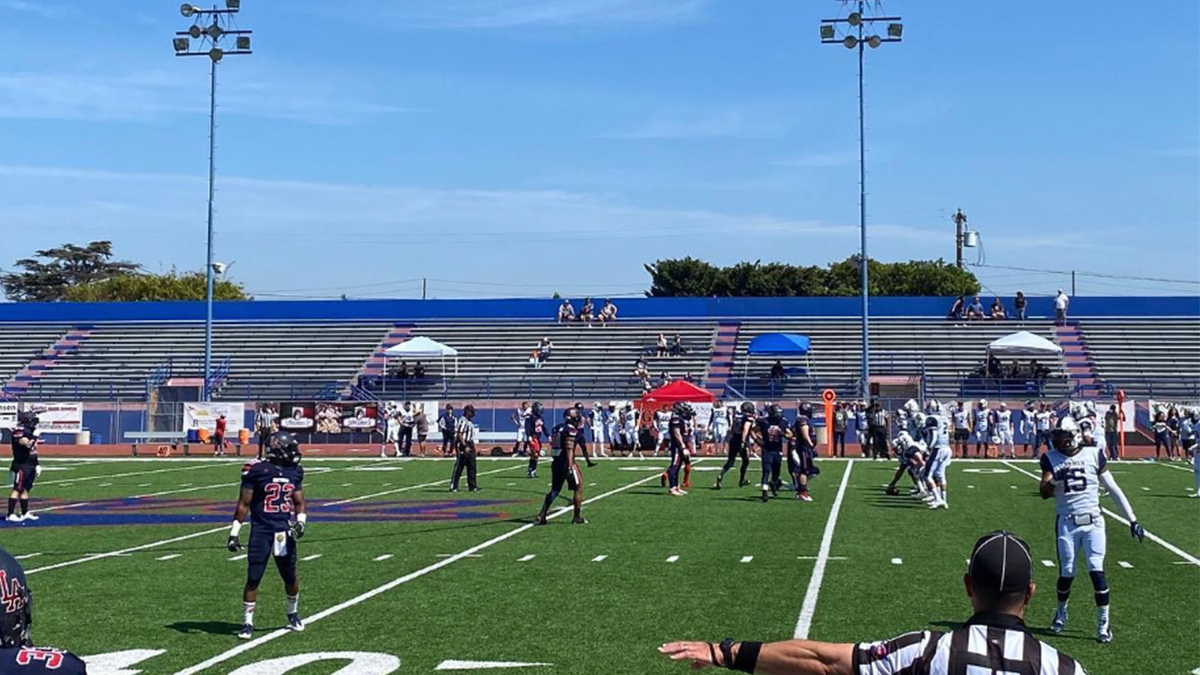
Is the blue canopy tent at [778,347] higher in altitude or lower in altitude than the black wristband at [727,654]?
higher

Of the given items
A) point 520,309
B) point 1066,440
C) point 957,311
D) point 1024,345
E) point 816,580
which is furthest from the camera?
point 520,309

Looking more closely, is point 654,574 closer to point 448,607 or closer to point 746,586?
point 746,586

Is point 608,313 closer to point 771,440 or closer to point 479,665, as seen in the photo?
point 771,440

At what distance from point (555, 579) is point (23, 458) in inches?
406

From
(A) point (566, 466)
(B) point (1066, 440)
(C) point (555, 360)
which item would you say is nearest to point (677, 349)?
(C) point (555, 360)

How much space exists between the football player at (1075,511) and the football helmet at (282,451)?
628 centimetres

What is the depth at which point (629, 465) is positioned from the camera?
36.1 metres

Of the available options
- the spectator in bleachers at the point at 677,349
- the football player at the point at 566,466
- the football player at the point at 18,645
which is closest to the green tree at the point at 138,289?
the spectator in bleachers at the point at 677,349

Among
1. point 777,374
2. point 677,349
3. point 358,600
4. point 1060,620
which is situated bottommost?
point 358,600

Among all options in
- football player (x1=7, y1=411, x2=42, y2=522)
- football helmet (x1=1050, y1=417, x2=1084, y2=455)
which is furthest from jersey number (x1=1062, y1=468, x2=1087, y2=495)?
football player (x1=7, y1=411, x2=42, y2=522)

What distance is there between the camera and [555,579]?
14.0 meters

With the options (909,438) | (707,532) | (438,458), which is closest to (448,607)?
(707,532)

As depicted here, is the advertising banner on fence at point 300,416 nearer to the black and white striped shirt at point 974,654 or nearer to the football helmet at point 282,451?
the football helmet at point 282,451

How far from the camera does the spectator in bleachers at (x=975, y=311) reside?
5662 centimetres
